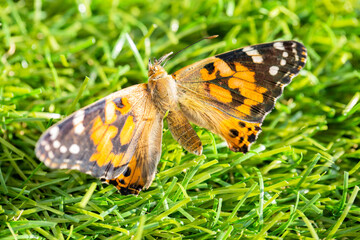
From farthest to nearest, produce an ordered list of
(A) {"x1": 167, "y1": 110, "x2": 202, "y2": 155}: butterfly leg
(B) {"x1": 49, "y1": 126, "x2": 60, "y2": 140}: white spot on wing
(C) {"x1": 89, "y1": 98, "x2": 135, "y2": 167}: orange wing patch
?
1. (A) {"x1": 167, "y1": 110, "x2": 202, "y2": 155}: butterfly leg
2. (C) {"x1": 89, "y1": 98, "x2": 135, "y2": 167}: orange wing patch
3. (B) {"x1": 49, "y1": 126, "x2": 60, "y2": 140}: white spot on wing

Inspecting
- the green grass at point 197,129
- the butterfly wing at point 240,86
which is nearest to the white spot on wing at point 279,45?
the butterfly wing at point 240,86

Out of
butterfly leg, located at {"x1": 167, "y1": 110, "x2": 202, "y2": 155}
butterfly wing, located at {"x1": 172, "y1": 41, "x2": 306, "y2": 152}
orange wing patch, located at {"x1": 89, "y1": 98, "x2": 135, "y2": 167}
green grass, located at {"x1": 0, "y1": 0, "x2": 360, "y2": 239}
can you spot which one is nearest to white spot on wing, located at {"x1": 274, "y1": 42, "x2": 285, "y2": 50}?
butterfly wing, located at {"x1": 172, "y1": 41, "x2": 306, "y2": 152}

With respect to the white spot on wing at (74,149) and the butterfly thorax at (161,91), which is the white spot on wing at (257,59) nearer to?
the butterfly thorax at (161,91)

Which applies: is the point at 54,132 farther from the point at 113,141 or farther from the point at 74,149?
the point at 113,141

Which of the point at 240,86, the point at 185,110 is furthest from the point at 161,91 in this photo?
the point at 240,86

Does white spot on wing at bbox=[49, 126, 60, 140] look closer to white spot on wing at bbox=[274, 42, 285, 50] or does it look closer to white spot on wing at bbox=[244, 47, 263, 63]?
white spot on wing at bbox=[244, 47, 263, 63]

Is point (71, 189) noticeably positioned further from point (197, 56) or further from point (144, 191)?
point (197, 56)

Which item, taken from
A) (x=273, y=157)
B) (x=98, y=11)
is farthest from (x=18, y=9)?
(x=273, y=157)
